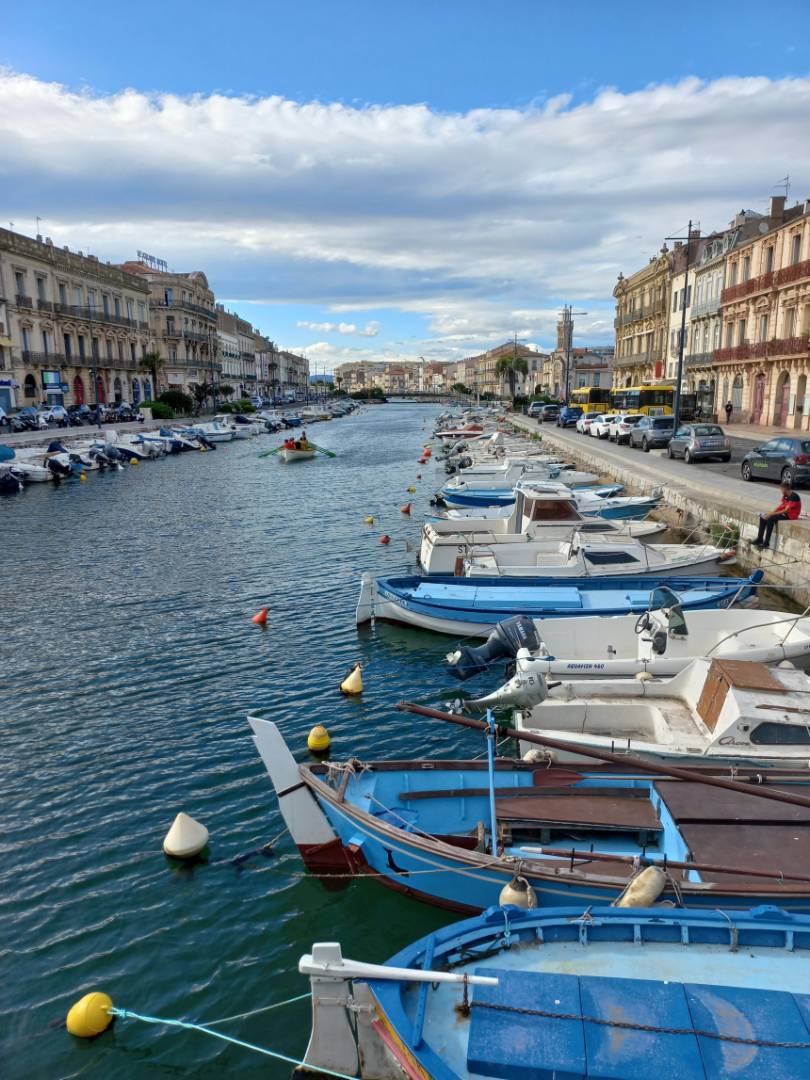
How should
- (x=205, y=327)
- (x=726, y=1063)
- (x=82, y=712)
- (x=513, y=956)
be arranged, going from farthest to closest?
1. (x=205, y=327)
2. (x=82, y=712)
3. (x=513, y=956)
4. (x=726, y=1063)

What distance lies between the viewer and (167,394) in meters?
84.0

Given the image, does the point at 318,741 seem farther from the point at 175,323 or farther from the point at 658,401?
the point at 175,323

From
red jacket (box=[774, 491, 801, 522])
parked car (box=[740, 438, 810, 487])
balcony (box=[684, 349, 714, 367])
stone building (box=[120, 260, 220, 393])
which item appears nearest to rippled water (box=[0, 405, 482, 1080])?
red jacket (box=[774, 491, 801, 522])

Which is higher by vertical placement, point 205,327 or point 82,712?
point 205,327

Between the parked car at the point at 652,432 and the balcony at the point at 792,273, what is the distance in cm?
929

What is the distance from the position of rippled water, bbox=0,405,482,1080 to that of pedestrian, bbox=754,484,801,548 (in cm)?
873

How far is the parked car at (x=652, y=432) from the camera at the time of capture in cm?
3875

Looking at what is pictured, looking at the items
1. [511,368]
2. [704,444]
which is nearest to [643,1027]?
[704,444]

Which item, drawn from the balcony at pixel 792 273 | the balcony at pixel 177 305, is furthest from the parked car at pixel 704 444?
the balcony at pixel 177 305

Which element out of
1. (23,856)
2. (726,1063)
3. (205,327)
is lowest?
(23,856)

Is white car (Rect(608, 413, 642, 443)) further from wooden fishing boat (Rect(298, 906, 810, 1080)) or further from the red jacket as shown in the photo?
wooden fishing boat (Rect(298, 906, 810, 1080))

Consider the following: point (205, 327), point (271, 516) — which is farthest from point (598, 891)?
point (205, 327)

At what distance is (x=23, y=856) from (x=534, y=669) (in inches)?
277

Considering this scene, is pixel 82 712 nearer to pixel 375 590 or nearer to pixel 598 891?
pixel 375 590
